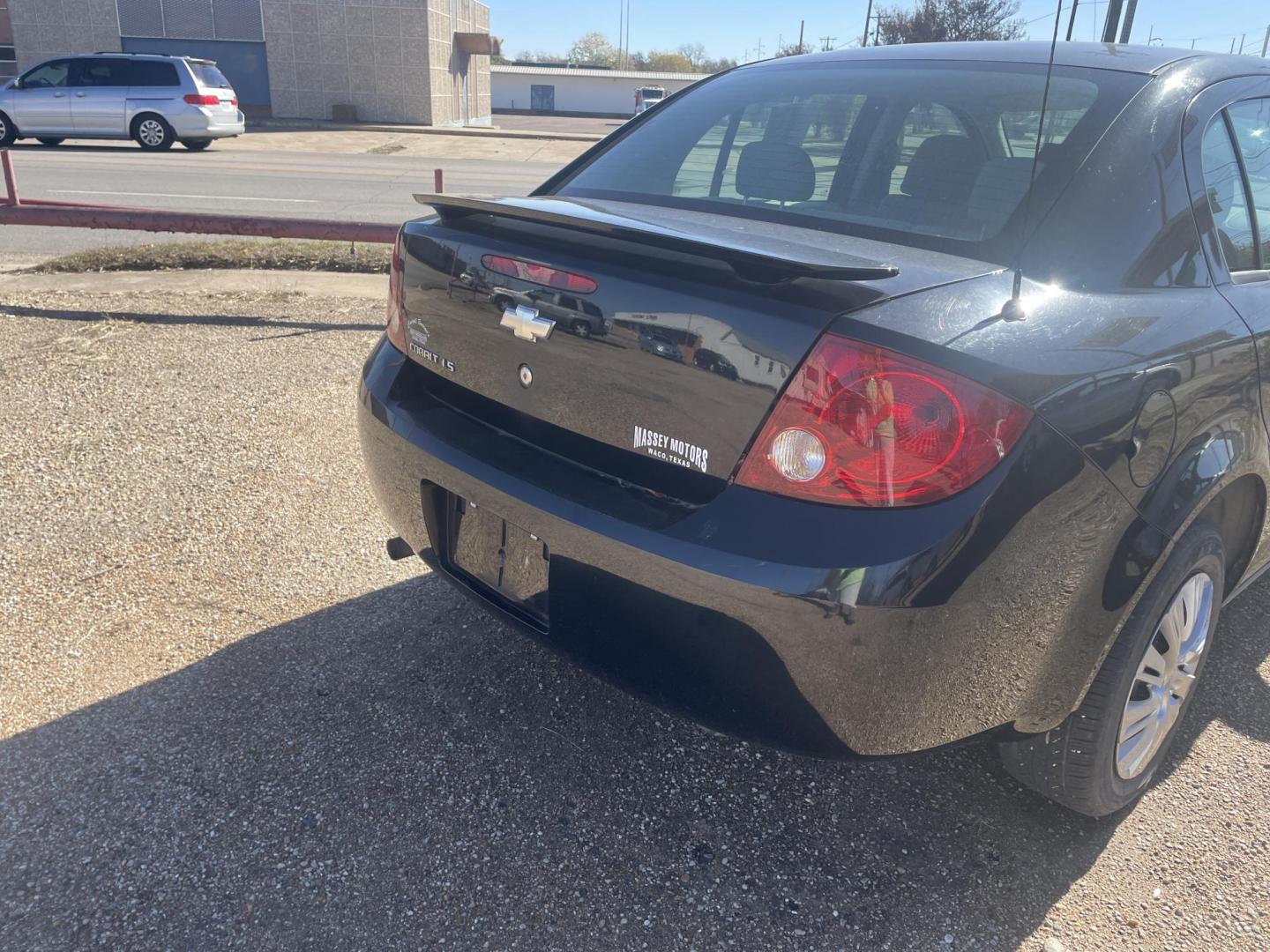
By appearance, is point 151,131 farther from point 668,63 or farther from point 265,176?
point 668,63

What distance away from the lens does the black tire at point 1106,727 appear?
6.93 feet

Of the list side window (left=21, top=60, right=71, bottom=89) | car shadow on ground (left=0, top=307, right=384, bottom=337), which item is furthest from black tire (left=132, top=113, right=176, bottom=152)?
car shadow on ground (left=0, top=307, right=384, bottom=337)

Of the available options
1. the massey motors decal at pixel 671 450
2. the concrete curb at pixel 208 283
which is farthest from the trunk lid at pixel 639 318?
the concrete curb at pixel 208 283

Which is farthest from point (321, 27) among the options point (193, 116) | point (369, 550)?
point (369, 550)

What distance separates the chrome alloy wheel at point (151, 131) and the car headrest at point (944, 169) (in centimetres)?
2262

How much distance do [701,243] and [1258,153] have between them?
5.91 feet

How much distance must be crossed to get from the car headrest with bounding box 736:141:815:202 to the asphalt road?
908cm

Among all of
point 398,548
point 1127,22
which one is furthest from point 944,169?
point 1127,22

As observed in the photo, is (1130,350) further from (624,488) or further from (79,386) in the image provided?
(79,386)

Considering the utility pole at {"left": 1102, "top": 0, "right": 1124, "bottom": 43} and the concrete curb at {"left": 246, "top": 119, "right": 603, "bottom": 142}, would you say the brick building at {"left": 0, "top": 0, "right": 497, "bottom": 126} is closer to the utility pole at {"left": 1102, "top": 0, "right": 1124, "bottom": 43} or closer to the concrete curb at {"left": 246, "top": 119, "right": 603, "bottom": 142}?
the concrete curb at {"left": 246, "top": 119, "right": 603, "bottom": 142}

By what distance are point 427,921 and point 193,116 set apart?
22.7 m

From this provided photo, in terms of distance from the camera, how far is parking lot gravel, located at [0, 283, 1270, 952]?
2.09m

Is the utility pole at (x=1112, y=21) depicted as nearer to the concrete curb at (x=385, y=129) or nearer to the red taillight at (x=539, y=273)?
the red taillight at (x=539, y=273)

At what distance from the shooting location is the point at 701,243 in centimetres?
196
